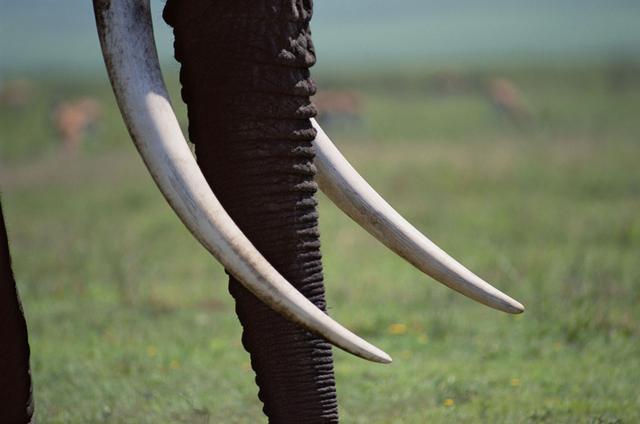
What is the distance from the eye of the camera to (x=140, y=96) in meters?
3.87

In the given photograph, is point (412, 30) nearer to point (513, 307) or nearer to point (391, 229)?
point (391, 229)

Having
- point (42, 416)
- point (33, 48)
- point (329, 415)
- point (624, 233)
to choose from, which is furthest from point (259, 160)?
point (33, 48)

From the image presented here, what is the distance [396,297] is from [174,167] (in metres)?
5.71

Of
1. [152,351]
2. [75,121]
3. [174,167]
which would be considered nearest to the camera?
[174,167]

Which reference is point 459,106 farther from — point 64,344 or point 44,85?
point 64,344

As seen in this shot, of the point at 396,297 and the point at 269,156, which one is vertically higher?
the point at 269,156

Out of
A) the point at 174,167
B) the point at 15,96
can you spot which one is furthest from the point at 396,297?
the point at 15,96

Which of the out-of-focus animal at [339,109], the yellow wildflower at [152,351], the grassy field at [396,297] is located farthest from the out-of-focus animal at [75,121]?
the yellow wildflower at [152,351]

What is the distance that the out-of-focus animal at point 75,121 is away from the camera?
26672 millimetres

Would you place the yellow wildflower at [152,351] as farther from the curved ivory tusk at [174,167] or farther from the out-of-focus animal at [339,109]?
the out-of-focus animal at [339,109]

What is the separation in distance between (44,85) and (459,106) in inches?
844

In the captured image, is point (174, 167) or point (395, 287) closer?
point (174, 167)

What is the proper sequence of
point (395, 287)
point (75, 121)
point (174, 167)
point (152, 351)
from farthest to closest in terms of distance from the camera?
point (75, 121), point (395, 287), point (152, 351), point (174, 167)

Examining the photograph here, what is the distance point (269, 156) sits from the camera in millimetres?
4012
